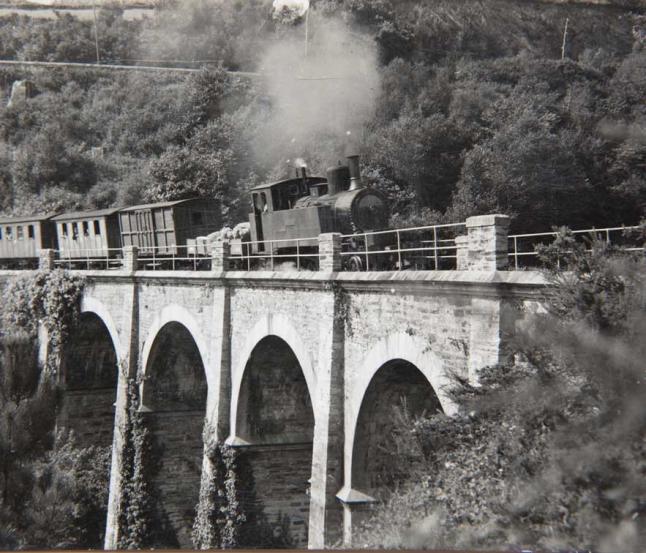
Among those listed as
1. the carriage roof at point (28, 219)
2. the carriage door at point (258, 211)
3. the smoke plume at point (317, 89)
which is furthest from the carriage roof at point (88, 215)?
the carriage door at point (258, 211)

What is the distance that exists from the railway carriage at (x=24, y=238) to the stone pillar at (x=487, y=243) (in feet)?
63.3

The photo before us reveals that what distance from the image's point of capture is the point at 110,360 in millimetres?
21375

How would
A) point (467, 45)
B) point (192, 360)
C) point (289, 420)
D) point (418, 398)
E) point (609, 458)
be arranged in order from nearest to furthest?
point (609, 458) < point (418, 398) < point (467, 45) < point (289, 420) < point (192, 360)

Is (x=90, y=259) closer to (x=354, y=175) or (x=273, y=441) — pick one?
(x=354, y=175)

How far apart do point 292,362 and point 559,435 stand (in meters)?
8.52

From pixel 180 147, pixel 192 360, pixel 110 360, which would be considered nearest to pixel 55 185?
pixel 180 147

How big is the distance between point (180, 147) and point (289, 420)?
1613 centimetres

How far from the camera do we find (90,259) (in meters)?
22.5

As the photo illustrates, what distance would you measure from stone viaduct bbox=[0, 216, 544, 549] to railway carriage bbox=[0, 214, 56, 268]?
4.82 metres

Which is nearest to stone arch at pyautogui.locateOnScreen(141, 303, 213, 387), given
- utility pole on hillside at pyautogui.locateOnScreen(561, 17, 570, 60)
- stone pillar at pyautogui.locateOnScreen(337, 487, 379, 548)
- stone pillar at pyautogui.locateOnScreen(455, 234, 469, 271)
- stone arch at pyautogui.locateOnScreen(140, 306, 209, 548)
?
stone arch at pyautogui.locateOnScreen(140, 306, 209, 548)

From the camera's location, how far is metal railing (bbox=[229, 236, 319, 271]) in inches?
568

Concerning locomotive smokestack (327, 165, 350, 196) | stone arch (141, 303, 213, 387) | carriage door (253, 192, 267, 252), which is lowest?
stone arch (141, 303, 213, 387)

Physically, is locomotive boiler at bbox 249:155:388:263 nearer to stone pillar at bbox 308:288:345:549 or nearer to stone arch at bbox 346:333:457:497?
stone pillar at bbox 308:288:345:549

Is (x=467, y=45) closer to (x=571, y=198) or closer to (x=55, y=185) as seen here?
(x=571, y=198)
